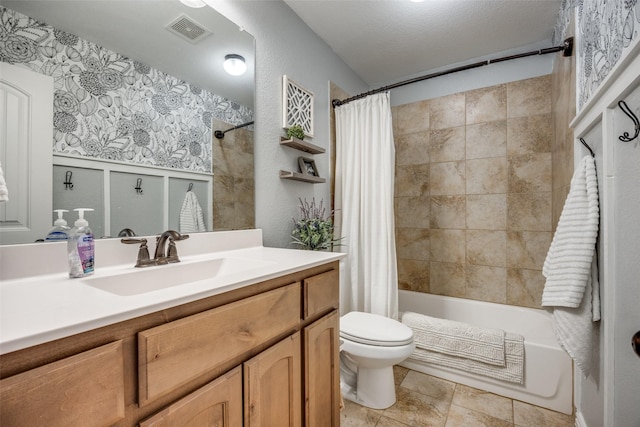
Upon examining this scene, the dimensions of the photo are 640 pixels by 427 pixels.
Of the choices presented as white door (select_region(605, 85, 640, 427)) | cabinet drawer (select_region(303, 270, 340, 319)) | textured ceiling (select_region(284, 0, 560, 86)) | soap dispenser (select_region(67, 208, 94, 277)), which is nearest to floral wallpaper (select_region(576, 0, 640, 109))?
white door (select_region(605, 85, 640, 427))

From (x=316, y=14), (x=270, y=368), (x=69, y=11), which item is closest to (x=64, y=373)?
(x=270, y=368)

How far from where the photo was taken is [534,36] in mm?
2160

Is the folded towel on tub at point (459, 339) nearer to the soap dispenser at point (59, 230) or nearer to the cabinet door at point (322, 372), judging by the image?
the cabinet door at point (322, 372)

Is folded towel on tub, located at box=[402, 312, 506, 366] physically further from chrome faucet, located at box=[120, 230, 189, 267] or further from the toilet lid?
chrome faucet, located at box=[120, 230, 189, 267]

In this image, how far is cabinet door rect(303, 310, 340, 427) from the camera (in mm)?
1065

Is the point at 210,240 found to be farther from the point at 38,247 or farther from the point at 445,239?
the point at 445,239

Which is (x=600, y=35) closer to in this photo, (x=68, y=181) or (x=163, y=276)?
(x=163, y=276)

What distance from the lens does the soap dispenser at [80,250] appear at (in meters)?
0.84

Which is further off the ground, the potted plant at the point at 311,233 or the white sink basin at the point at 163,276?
the potted plant at the point at 311,233

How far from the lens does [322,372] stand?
1.16 m

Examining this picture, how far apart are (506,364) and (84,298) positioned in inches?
83.9

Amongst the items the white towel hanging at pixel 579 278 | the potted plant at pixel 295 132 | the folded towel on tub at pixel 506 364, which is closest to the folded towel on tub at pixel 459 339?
the folded towel on tub at pixel 506 364

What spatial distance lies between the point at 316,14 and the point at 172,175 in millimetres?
1472

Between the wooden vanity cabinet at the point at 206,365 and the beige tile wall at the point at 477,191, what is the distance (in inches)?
70.9
